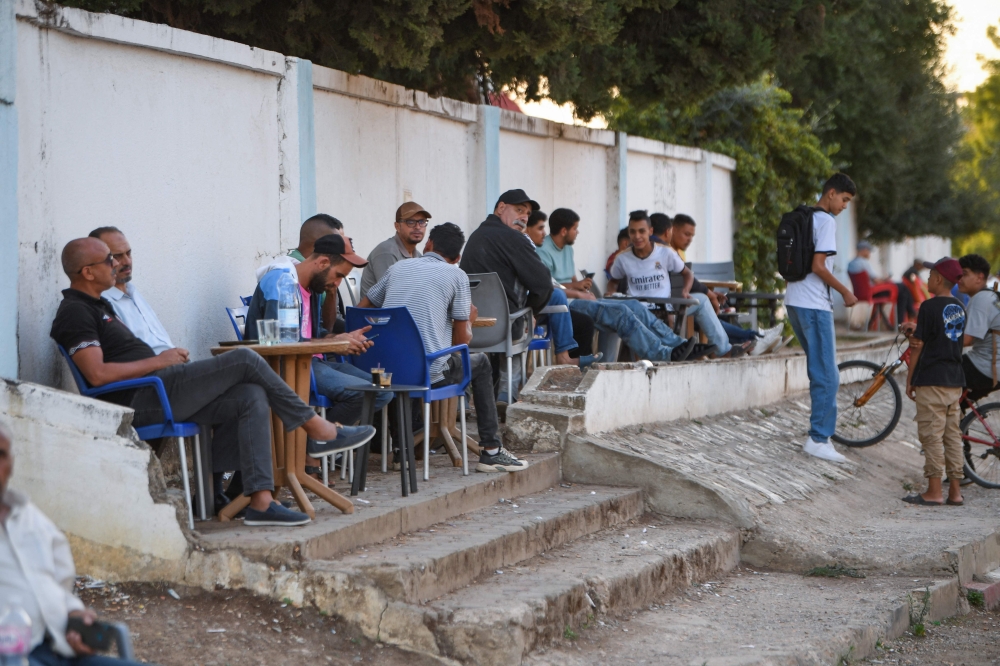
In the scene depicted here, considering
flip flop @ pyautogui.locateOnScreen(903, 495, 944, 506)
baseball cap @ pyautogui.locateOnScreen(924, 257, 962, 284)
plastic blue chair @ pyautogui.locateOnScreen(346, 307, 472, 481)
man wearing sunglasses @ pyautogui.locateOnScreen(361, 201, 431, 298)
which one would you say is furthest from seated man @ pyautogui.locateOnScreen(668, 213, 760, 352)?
plastic blue chair @ pyautogui.locateOnScreen(346, 307, 472, 481)

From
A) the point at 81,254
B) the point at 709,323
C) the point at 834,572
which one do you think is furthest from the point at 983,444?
the point at 81,254

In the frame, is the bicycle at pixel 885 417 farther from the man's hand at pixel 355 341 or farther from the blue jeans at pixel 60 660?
the blue jeans at pixel 60 660

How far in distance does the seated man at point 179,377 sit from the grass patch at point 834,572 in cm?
318

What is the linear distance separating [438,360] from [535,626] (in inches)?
77.9

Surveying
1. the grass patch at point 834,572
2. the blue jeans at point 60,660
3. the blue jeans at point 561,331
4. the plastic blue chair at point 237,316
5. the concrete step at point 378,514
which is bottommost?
the grass patch at point 834,572

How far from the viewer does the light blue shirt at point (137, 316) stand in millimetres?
5457

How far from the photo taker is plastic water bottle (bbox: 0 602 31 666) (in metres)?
3.11

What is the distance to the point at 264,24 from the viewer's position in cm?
919

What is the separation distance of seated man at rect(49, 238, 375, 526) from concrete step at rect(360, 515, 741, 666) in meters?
0.82

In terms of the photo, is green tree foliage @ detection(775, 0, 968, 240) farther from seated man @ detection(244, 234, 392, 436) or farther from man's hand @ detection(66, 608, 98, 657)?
man's hand @ detection(66, 608, 98, 657)

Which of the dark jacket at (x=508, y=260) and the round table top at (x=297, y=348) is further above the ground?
the dark jacket at (x=508, y=260)

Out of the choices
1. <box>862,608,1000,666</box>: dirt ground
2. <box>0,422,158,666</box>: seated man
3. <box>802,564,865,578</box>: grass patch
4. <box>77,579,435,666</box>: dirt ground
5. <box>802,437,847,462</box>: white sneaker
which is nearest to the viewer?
<box>0,422,158,666</box>: seated man

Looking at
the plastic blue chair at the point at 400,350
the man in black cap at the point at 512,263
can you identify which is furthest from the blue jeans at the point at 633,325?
the plastic blue chair at the point at 400,350

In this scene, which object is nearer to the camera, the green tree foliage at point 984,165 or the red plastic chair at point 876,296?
the red plastic chair at point 876,296
